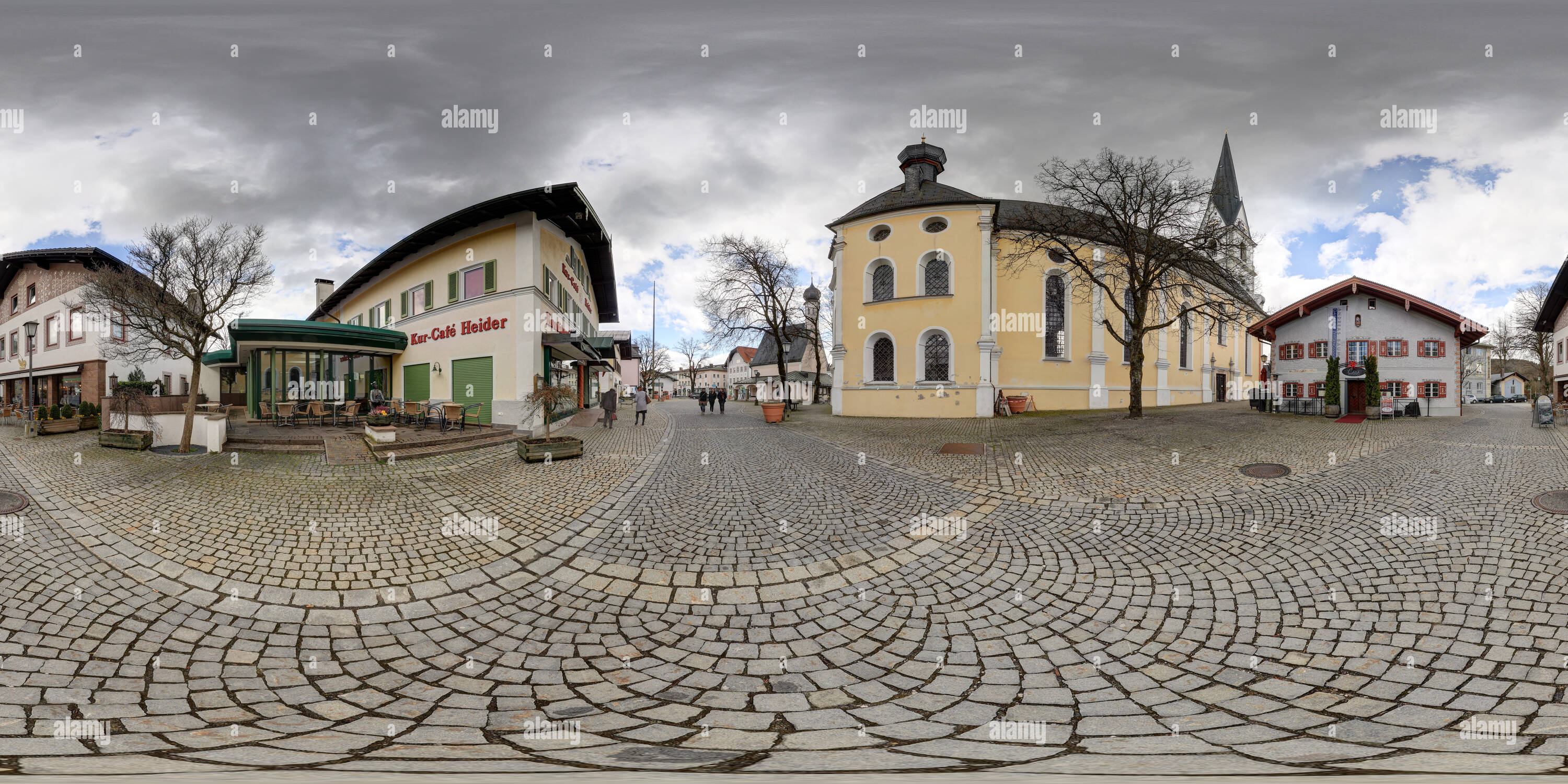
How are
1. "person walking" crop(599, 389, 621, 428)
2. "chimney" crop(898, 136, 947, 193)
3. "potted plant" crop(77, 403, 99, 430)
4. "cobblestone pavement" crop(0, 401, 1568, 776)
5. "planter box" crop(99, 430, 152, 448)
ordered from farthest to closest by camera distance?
"chimney" crop(898, 136, 947, 193) < "person walking" crop(599, 389, 621, 428) < "potted plant" crop(77, 403, 99, 430) < "planter box" crop(99, 430, 152, 448) < "cobblestone pavement" crop(0, 401, 1568, 776)

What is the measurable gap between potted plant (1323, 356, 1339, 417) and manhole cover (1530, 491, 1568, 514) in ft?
54.0

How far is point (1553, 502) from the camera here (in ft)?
21.5

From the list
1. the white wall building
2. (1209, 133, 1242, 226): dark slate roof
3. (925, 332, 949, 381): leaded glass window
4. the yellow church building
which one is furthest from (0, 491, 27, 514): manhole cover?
(1209, 133, 1242, 226): dark slate roof

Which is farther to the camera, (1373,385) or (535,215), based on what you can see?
(1373,385)

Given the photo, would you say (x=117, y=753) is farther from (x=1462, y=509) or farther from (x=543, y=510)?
(x=1462, y=509)

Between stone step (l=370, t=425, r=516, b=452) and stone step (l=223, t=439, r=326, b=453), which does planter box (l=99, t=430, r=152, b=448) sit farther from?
stone step (l=370, t=425, r=516, b=452)

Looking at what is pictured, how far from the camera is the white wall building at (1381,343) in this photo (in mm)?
21281

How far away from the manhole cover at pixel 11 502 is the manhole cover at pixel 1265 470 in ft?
51.8

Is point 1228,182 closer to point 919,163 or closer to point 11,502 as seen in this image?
point 919,163

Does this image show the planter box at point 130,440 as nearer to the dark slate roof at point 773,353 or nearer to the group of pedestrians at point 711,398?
the group of pedestrians at point 711,398

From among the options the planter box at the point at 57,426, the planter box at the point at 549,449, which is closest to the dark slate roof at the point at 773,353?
the planter box at the point at 57,426

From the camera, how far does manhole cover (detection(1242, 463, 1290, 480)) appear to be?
828cm

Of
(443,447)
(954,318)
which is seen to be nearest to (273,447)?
(443,447)

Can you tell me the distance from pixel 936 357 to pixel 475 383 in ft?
54.8
